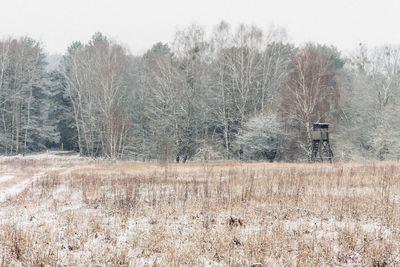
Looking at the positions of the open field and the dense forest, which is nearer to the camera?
the open field

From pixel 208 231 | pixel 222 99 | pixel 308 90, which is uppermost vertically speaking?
pixel 308 90

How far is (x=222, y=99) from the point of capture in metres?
31.8

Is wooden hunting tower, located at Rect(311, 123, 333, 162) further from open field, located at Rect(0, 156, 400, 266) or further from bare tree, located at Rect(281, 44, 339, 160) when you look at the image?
open field, located at Rect(0, 156, 400, 266)

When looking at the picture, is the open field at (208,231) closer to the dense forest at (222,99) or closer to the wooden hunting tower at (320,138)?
the dense forest at (222,99)

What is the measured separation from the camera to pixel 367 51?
40.4 m

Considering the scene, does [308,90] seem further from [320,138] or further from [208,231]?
[208,231]

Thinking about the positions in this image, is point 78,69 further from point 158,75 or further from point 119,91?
point 158,75

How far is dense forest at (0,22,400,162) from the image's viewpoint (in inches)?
1106

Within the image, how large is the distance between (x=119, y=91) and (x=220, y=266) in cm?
3418

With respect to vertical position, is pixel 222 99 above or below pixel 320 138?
above

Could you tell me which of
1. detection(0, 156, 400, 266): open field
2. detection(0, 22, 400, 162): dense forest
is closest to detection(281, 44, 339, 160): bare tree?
detection(0, 22, 400, 162): dense forest

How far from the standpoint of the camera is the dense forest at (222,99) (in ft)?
92.2

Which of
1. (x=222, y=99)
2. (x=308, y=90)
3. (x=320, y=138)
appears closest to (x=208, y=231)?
(x=320, y=138)

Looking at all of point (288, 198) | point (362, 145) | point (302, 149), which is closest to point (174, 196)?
point (288, 198)
